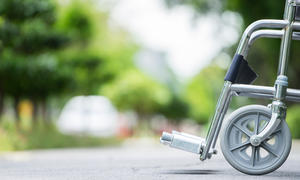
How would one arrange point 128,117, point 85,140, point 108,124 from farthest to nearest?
point 128,117
point 108,124
point 85,140

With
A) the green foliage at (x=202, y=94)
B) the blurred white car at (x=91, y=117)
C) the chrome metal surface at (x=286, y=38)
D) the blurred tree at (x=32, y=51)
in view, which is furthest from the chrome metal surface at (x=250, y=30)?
the green foliage at (x=202, y=94)

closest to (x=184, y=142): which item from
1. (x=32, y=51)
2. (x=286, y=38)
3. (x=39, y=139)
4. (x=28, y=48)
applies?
(x=286, y=38)

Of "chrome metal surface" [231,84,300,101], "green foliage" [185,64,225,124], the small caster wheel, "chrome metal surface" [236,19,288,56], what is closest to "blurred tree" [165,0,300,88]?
"chrome metal surface" [236,19,288,56]

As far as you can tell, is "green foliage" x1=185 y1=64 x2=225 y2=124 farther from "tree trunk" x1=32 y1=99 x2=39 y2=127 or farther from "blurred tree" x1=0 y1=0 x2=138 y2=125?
"blurred tree" x1=0 y1=0 x2=138 y2=125

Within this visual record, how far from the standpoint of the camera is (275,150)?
531 cm

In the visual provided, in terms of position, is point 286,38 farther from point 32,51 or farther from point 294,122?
point 32,51

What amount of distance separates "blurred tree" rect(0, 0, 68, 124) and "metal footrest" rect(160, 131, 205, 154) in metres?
12.7

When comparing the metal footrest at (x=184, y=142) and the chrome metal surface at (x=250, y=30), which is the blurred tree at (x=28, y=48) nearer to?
the metal footrest at (x=184, y=142)

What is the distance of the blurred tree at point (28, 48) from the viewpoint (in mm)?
17828

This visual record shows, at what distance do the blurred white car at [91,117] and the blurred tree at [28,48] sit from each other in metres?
5.53

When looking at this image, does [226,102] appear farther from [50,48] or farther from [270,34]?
[50,48]

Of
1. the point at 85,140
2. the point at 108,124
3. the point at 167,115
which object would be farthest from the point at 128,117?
the point at 85,140

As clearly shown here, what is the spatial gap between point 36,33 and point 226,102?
1386 centimetres

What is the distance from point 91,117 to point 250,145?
19.9 metres
